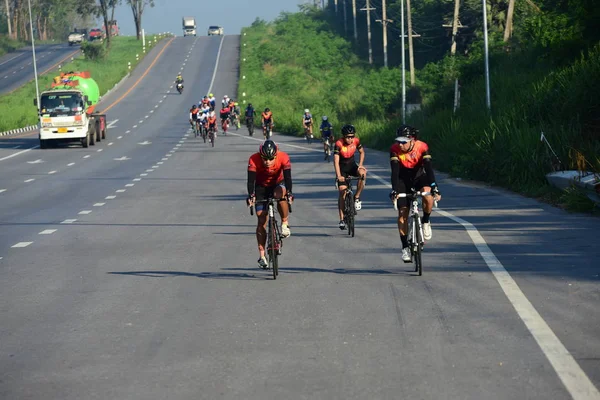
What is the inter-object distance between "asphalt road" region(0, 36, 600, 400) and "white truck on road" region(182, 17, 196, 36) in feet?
434

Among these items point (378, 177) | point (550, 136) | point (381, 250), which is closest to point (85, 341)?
point (381, 250)

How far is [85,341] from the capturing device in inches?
357

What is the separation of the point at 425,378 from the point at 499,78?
34129 millimetres

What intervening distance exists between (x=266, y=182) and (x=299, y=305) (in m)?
2.75

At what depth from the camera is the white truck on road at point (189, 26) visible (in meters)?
154

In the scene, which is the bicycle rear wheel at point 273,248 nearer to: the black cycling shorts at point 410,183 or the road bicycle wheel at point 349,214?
the black cycling shorts at point 410,183

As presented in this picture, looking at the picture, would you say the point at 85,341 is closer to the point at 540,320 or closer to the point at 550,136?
the point at 540,320

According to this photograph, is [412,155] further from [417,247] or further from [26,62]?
[26,62]

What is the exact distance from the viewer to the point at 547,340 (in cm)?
855

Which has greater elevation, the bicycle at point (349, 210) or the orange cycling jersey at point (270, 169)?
the orange cycling jersey at point (270, 169)

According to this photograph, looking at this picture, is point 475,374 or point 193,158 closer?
point 475,374

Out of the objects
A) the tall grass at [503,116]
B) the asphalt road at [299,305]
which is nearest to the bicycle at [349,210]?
the asphalt road at [299,305]

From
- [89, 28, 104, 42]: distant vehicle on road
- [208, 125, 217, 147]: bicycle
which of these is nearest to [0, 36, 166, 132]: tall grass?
[89, 28, 104, 42]: distant vehicle on road

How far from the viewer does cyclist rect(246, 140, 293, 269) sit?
500 inches
